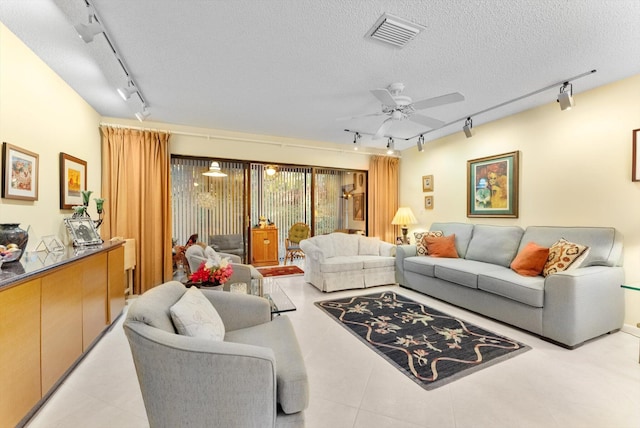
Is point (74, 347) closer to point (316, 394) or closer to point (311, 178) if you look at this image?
point (316, 394)

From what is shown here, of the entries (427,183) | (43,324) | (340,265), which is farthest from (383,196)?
(43,324)

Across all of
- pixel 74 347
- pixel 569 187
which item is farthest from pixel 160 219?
pixel 569 187

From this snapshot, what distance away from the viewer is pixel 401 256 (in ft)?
14.3

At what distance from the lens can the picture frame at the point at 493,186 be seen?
12.6ft

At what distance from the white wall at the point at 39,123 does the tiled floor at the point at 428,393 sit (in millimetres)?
1341

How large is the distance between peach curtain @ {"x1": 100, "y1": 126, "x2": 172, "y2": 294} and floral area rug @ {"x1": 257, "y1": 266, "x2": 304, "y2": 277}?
1656 mm

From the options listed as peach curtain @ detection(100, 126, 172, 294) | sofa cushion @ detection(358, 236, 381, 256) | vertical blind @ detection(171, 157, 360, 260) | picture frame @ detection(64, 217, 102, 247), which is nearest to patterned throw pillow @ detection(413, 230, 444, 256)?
sofa cushion @ detection(358, 236, 381, 256)

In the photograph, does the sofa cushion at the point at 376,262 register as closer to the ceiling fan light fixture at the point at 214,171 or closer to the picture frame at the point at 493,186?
the picture frame at the point at 493,186

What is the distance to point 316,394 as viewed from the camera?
185cm

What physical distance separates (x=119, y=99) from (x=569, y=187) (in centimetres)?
554

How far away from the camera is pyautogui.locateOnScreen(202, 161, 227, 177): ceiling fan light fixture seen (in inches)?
192

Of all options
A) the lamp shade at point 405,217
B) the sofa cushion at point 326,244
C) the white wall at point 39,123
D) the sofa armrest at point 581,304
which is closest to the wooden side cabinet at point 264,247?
the sofa cushion at point 326,244

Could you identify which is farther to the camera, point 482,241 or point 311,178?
point 311,178

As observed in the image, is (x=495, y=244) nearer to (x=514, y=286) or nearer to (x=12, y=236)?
(x=514, y=286)
